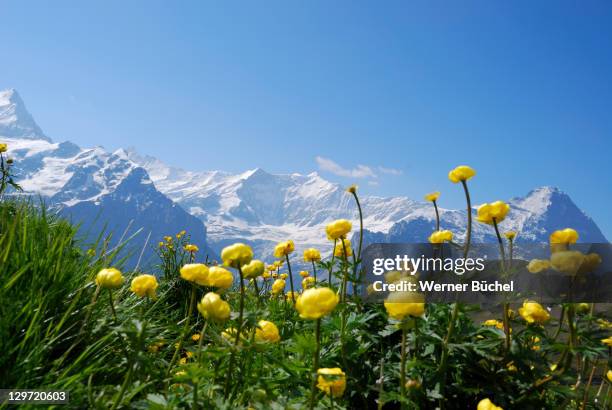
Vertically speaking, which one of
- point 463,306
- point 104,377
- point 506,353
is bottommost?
point 104,377

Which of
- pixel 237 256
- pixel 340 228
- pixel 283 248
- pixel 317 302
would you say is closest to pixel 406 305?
pixel 317 302

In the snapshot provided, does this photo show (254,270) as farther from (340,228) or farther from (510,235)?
(510,235)

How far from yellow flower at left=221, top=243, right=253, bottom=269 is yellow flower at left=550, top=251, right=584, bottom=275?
1.25 meters

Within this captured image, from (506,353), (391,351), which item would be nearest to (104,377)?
(391,351)

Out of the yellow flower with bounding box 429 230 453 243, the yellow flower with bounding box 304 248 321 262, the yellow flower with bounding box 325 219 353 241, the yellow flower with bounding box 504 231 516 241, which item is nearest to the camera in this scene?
the yellow flower with bounding box 504 231 516 241

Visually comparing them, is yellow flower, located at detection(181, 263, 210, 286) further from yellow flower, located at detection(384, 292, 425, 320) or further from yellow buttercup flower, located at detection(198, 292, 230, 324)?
yellow flower, located at detection(384, 292, 425, 320)

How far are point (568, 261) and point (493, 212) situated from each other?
0.34 metres

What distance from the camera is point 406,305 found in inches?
59.4

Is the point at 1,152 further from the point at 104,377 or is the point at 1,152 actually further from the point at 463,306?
the point at 463,306

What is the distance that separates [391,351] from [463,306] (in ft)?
1.29

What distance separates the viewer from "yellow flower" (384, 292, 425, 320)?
1500 mm

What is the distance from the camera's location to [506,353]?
1792 mm

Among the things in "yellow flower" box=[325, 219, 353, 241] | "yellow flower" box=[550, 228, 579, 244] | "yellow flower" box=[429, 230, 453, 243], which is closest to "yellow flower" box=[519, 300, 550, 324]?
"yellow flower" box=[550, 228, 579, 244]

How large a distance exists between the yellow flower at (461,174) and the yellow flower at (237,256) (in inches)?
39.9
